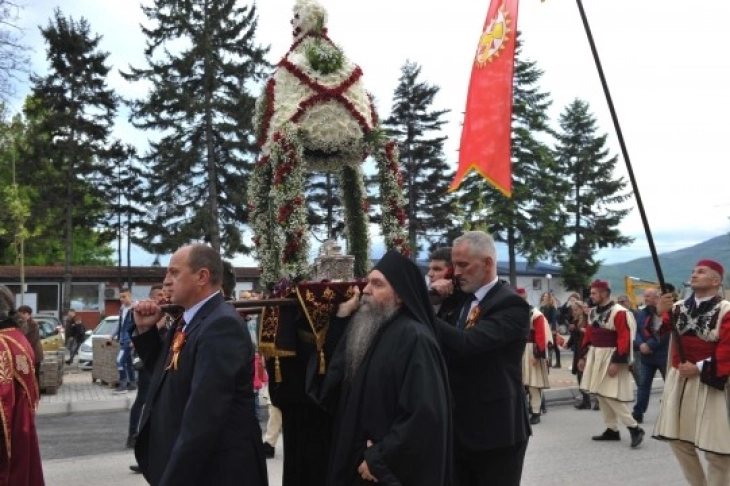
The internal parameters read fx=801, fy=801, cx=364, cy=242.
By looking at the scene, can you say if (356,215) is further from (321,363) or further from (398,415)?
(398,415)

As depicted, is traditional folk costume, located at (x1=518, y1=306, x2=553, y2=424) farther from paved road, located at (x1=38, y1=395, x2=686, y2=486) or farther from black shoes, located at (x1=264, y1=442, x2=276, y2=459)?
black shoes, located at (x1=264, y1=442, x2=276, y2=459)

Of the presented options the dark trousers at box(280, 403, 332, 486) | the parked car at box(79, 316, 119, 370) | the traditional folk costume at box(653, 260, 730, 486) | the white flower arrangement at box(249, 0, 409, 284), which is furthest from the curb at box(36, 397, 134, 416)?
the traditional folk costume at box(653, 260, 730, 486)

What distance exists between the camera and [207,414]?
3.72 metres

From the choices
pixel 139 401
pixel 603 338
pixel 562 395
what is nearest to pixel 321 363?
pixel 139 401

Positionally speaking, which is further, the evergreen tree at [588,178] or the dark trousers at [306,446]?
the evergreen tree at [588,178]

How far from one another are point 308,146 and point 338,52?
86 centimetres

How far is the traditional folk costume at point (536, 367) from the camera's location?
42.2 feet

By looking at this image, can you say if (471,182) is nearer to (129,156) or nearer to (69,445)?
(129,156)

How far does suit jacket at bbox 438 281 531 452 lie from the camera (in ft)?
16.0

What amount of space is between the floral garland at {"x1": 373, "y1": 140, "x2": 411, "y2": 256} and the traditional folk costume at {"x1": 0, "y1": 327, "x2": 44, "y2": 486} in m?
3.00

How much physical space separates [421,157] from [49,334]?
30259mm

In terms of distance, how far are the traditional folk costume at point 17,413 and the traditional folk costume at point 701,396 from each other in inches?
197

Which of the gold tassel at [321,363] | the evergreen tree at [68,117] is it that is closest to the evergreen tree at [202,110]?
the evergreen tree at [68,117]

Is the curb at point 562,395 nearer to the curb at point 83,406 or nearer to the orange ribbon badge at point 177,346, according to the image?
the curb at point 83,406
